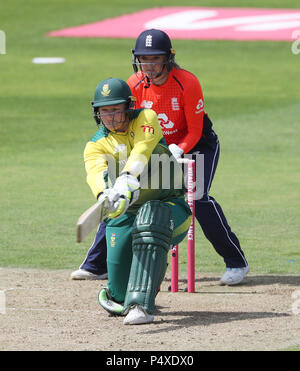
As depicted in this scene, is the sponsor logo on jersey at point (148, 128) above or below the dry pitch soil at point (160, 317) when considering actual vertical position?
above

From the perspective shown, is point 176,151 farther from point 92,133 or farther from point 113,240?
point 92,133

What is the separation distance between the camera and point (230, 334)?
6.30 meters

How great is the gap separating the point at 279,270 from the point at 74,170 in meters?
5.75

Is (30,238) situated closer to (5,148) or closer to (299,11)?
(5,148)

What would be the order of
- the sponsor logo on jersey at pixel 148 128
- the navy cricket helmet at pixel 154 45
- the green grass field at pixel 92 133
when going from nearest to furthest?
1. the sponsor logo on jersey at pixel 148 128
2. the navy cricket helmet at pixel 154 45
3. the green grass field at pixel 92 133

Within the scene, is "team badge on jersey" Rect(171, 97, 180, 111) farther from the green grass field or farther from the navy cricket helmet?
the green grass field

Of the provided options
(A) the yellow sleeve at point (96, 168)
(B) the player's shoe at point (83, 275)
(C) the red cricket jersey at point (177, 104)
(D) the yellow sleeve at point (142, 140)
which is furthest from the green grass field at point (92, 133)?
(D) the yellow sleeve at point (142, 140)

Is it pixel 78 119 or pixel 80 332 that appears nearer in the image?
pixel 80 332

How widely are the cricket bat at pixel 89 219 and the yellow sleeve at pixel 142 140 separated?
42cm

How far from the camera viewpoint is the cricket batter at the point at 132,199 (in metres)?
6.62

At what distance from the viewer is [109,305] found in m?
6.92

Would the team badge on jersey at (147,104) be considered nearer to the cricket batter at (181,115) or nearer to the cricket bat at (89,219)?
the cricket batter at (181,115)

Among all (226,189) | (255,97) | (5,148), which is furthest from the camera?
(255,97)
